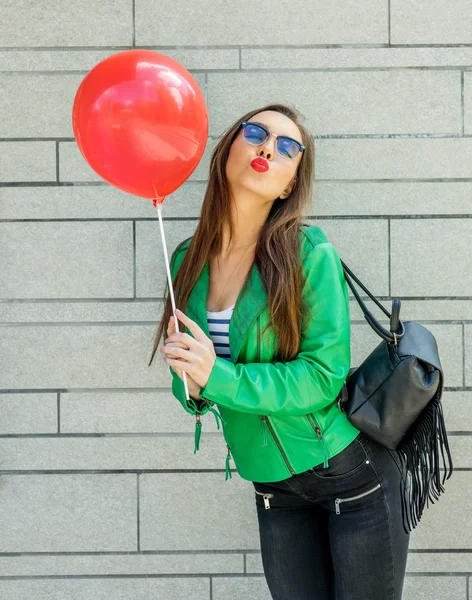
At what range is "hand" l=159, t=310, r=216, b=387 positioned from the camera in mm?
2170

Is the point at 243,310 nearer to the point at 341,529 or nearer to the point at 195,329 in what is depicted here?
the point at 195,329

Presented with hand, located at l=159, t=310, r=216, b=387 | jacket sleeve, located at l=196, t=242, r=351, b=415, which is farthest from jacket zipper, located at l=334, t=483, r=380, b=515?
hand, located at l=159, t=310, r=216, b=387

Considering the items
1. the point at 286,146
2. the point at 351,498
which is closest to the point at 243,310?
the point at 286,146

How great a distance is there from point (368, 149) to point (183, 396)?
5.51 ft

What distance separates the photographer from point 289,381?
2.23m

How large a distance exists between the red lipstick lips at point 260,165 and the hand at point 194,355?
1.86 ft

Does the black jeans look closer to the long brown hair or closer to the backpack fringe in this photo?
the backpack fringe

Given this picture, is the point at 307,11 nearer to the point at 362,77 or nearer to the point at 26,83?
the point at 362,77

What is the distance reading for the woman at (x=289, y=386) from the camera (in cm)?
224

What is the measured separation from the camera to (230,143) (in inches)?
101

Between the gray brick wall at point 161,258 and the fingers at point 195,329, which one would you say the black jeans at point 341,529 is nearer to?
the fingers at point 195,329

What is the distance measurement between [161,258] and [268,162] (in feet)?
4.11

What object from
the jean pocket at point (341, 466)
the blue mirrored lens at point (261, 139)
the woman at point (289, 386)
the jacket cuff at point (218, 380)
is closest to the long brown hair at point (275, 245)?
the woman at point (289, 386)

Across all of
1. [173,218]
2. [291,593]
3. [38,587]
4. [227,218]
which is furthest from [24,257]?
[291,593]
